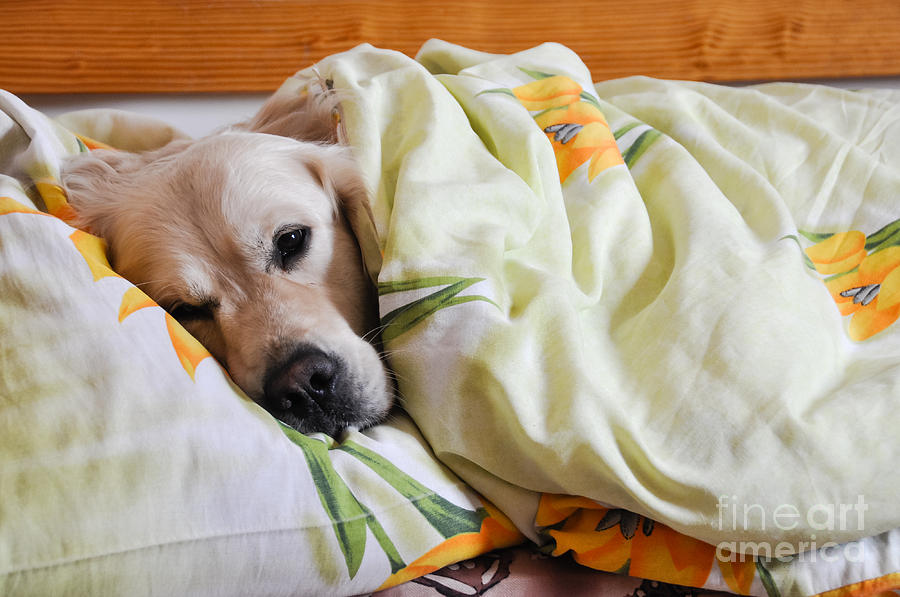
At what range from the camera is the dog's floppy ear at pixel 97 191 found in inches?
42.1

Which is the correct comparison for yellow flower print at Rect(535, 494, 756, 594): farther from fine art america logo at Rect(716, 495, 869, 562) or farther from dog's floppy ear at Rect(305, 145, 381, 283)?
dog's floppy ear at Rect(305, 145, 381, 283)

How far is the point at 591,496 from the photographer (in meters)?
0.70

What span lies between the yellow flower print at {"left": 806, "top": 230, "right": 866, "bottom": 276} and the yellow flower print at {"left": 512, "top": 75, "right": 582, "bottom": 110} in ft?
1.52

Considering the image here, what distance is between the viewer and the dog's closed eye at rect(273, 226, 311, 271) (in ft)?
3.35

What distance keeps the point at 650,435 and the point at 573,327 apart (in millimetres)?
149

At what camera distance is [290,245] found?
103 cm

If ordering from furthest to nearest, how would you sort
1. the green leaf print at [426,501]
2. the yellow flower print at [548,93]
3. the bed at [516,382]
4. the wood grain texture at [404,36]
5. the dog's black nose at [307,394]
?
the wood grain texture at [404,36] < the yellow flower print at [548,93] < the dog's black nose at [307,394] < the green leaf print at [426,501] < the bed at [516,382]

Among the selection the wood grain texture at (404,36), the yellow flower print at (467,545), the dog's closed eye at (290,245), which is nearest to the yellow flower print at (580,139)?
the dog's closed eye at (290,245)

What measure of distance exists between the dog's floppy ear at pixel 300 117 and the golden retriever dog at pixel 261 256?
0.02 m

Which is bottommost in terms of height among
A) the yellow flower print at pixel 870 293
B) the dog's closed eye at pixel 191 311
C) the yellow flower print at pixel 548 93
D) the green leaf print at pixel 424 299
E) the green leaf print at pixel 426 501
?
the green leaf print at pixel 426 501

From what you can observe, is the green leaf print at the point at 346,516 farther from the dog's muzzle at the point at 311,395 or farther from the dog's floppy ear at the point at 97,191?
the dog's floppy ear at the point at 97,191

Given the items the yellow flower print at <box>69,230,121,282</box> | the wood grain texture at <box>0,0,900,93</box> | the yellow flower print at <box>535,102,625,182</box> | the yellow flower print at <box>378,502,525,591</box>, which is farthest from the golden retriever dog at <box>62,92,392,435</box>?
the wood grain texture at <box>0,0,900,93</box>

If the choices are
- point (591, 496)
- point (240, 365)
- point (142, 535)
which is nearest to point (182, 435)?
point (142, 535)

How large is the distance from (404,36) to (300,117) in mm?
830
